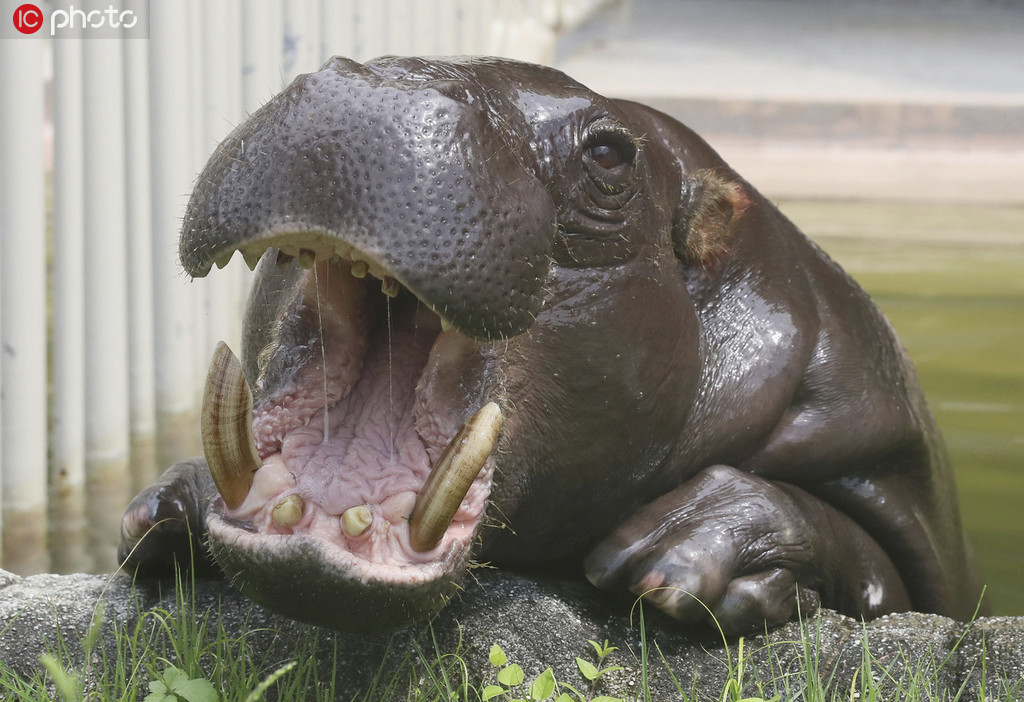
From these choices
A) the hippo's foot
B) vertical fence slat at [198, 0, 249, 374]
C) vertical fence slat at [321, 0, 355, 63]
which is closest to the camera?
the hippo's foot

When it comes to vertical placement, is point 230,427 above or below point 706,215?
below

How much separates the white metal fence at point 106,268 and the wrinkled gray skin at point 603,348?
1554mm

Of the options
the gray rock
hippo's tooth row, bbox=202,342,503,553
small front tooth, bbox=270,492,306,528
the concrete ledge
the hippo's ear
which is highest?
the hippo's ear

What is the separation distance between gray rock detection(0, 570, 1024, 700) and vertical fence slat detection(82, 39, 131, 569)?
7.00 feet

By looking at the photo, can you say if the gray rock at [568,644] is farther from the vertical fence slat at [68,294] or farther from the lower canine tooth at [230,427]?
the vertical fence slat at [68,294]

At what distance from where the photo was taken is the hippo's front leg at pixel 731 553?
2.77m

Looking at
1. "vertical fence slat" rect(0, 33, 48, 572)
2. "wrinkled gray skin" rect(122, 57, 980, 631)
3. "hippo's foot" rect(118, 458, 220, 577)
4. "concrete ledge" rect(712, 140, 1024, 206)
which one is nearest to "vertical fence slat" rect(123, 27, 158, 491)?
"vertical fence slat" rect(0, 33, 48, 572)

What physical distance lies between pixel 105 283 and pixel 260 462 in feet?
9.32

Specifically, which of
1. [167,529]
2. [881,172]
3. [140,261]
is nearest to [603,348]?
[167,529]

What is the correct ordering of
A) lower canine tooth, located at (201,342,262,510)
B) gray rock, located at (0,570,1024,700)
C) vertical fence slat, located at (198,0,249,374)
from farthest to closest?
vertical fence slat, located at (198,0,249,374)
gray rock, located at (0,570,1024,700)
lower canine tooth, located at (201,342,262,510)

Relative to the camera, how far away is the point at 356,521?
7.42 ft

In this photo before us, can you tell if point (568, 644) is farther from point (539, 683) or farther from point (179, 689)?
point (179, 689)

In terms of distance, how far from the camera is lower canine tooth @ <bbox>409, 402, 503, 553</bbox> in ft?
7.54

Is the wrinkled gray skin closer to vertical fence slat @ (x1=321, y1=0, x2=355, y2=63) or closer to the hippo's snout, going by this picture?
the hippo's snout
